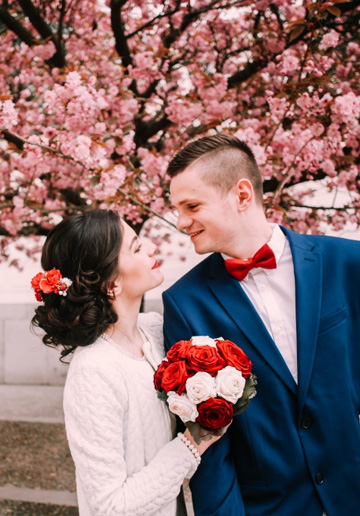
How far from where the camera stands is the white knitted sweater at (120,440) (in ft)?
4.99

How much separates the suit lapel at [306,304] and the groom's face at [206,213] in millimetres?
246

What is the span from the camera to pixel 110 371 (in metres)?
1.64

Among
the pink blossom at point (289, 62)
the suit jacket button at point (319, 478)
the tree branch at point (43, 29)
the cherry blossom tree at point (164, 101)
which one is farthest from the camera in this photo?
the tree branch at point (43, 29)

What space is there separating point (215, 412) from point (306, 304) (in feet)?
1.66

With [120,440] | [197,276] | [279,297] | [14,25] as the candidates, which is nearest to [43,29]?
[14,25]

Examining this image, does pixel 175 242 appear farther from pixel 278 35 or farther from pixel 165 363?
pixel 165 363

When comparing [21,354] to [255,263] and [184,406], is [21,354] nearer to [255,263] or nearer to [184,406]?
[255,263]

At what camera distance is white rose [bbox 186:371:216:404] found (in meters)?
1.35

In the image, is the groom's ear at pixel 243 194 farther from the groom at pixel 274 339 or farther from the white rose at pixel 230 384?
the white rose at pixel 230 384

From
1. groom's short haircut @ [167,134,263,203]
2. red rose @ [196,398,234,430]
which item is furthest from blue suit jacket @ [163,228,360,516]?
groom's short haircut @ [167,134,263,203]

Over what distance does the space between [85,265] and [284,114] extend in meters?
2.11

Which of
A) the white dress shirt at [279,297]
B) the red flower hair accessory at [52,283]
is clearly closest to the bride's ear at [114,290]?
the red flower hair accessory at [52,283]

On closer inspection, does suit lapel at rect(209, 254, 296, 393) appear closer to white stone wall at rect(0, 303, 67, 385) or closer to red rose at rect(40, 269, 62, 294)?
red rose at rect(40, 269, 62, 294)

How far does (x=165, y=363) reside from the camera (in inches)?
59.1
